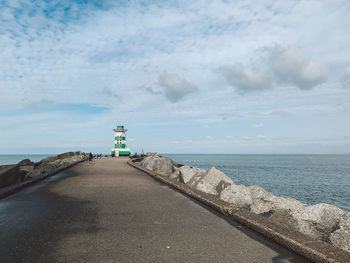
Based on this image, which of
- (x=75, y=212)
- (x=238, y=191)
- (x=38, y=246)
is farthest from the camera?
(x=238, y=191)

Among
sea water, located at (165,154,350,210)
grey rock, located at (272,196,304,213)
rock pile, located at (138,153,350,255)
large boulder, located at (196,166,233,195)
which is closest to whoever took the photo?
rock pile, located at (138,153,350,255)

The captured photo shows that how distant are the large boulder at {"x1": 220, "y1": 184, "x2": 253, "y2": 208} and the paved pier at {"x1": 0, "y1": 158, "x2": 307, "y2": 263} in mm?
1786

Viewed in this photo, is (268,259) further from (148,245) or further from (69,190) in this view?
(69,190)

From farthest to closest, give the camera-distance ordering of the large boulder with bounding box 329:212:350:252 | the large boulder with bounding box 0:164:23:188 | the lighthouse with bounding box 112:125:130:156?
the lighthouse with bounding box 112:125:130:156, the large boulder with bounding box 0:164:23:188, the large boulder with bounding box 329:212:350:252

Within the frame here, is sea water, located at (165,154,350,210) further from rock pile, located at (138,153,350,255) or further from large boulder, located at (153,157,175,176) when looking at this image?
rock pile, located at (138,153,350,255)

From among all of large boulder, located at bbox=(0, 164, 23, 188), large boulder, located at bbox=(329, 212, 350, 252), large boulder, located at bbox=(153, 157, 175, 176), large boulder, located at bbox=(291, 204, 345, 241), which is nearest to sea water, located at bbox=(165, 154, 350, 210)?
large boulder, located at bbox=(153, 157, 175, 176)

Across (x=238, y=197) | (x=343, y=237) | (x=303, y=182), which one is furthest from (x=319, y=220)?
(x=303, y=182)

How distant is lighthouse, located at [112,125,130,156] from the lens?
147ft

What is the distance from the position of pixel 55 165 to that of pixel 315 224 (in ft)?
64.9

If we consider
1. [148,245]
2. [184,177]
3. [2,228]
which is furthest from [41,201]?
[184,177]

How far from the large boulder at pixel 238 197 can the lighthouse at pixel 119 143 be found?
38068 mm

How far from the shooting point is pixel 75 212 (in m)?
5.64

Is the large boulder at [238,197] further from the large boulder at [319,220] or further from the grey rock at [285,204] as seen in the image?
the large boulder at [319,220]

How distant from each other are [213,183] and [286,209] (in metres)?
3.87
